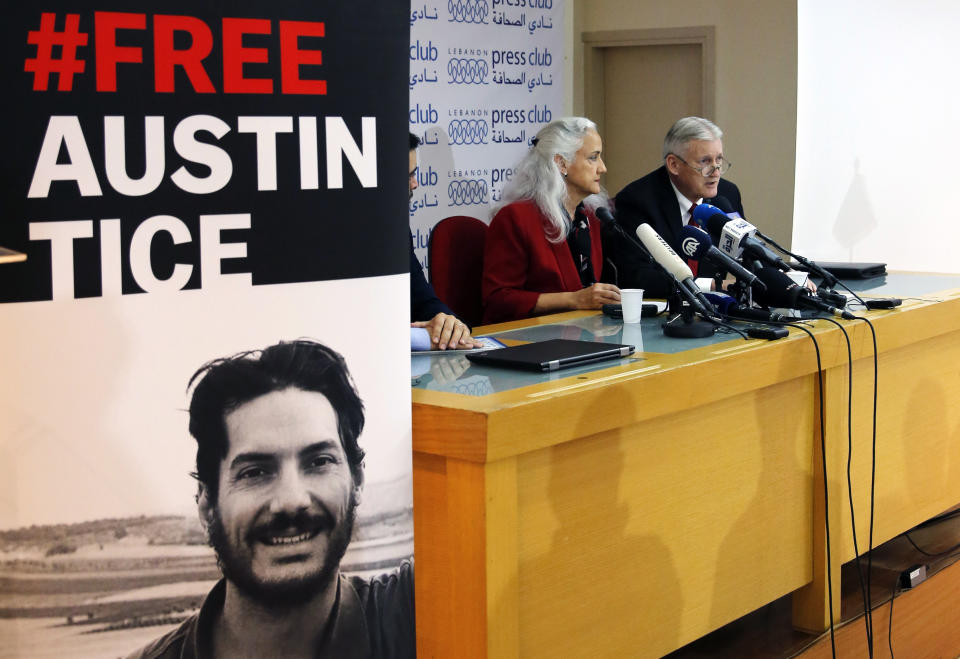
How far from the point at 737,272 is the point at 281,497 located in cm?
141

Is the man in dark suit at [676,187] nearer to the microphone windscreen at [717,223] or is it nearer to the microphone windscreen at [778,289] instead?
the microphone windscreen at [717,223]

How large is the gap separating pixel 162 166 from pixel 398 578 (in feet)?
2.12

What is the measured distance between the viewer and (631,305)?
8.93 feet

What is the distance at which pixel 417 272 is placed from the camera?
122 inches

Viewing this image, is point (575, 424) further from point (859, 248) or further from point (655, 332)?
point (859, 248)

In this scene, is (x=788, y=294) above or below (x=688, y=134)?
below

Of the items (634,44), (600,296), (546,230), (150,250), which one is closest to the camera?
(150,250)

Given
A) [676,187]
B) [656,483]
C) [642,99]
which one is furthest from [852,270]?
[642,99]

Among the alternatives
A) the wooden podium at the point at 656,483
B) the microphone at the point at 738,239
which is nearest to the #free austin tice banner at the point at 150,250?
the wooden podium at the point at 656,483

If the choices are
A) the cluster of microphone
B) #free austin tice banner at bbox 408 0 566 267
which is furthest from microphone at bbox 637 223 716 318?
#free austin tice banner at bbox 408 0 566 267

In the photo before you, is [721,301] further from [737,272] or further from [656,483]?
[656,483]

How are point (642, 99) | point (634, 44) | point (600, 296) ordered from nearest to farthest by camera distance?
point (600, 296)
point (634, 44)
point (642, 99)

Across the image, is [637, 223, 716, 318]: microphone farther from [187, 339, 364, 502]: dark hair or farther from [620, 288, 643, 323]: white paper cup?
[187, 339, 364, 502]: dark hair

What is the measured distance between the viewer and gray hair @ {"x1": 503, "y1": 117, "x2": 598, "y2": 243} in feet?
11.9
